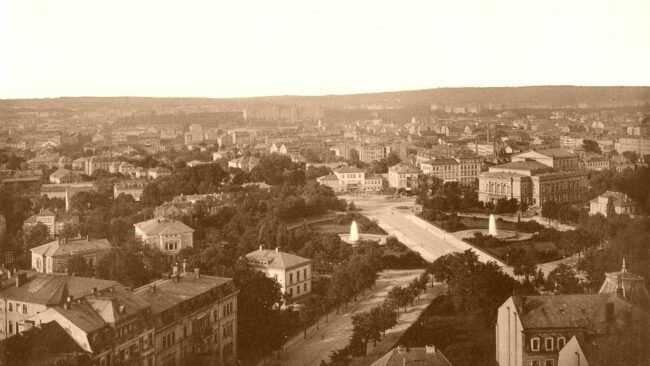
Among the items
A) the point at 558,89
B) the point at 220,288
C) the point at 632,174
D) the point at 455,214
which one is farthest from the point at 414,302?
the point at 558,89

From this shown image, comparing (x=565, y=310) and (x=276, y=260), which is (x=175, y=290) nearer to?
(x=276, y=260)

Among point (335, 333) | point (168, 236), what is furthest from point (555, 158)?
point (335, 333)

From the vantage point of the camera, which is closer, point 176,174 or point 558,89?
point 176,174

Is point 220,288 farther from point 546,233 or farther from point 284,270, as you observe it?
point 546,233

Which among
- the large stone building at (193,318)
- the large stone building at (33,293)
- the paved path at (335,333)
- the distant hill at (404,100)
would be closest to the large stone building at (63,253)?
the large stone building at (33,293)

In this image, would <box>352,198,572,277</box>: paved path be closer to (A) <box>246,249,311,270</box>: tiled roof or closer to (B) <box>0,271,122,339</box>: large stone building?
(A) <box>246,249,311,270</box>: tiled roof

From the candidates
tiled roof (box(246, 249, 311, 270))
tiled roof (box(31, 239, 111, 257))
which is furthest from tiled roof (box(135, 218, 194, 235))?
tiled roof (box(246, 249, 311, 270))

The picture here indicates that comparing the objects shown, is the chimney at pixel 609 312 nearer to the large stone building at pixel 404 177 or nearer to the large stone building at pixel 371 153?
the large stone building at pixel 404 177
